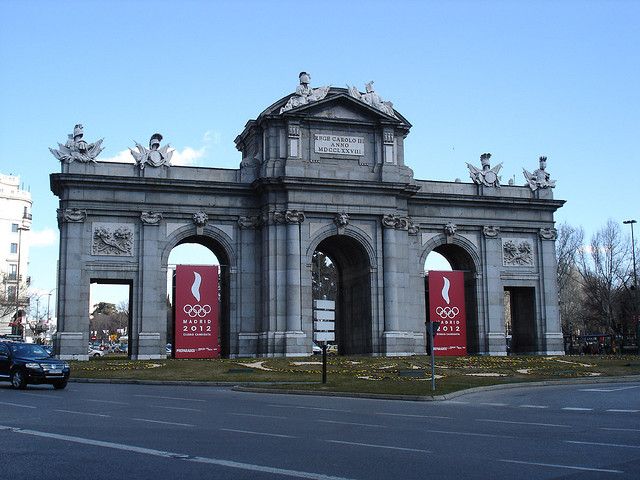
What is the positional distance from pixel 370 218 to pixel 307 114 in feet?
27.3

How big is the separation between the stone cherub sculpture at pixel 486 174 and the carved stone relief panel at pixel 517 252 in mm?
4494

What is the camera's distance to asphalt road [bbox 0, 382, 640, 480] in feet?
40.0

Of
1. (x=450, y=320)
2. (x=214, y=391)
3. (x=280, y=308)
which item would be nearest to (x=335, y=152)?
(x=280, y=308)

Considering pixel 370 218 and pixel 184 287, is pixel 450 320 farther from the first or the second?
pixel 184 287

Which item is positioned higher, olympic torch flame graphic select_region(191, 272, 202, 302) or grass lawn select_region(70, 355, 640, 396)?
olympic torch flame graphic select_region(191, 272, 202, 302)

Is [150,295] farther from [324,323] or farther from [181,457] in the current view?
[181,457]

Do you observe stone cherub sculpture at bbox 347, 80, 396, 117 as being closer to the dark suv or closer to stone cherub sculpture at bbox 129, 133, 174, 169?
stone cherub sculpture at bbox 129, 133, 174, 169

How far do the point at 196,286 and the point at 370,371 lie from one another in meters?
16.7

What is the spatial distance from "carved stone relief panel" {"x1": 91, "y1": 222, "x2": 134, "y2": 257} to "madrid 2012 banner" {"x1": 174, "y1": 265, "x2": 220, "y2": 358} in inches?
145

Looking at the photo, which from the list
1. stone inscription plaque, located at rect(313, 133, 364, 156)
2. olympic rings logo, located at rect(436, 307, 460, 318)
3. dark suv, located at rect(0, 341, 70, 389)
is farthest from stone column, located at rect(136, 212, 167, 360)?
olympic rings logo, located at rect(436, 307, 460, 318)

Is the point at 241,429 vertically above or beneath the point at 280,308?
beneath

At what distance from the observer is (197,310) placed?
179 feet

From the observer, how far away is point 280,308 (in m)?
52.8

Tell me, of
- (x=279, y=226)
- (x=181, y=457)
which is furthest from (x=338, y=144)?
(x=181, y=457)
